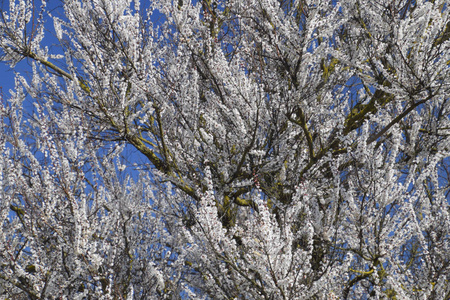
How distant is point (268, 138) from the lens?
16.3 feet

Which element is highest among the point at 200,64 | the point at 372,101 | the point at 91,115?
the point at 200,64

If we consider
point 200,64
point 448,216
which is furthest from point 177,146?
point 448,216

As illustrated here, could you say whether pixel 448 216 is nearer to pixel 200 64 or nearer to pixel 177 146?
pixel 177 146

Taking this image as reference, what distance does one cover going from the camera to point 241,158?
15.4ft

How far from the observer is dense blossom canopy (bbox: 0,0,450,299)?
13.2 feet

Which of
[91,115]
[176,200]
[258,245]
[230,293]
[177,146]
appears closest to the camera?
[258,245]

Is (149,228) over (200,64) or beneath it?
beneath

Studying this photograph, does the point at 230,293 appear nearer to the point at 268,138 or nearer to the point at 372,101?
the point at 268,138

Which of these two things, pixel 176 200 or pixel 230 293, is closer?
pixel 230 293

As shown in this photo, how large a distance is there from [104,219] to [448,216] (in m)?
4.13

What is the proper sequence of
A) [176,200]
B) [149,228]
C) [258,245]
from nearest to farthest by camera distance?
1. [258,245]
2. [176,200]
3. [149,228]

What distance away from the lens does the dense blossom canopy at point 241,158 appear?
13.2 feet

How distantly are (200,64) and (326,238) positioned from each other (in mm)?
3107

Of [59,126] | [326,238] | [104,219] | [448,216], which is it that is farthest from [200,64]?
[448,216]
